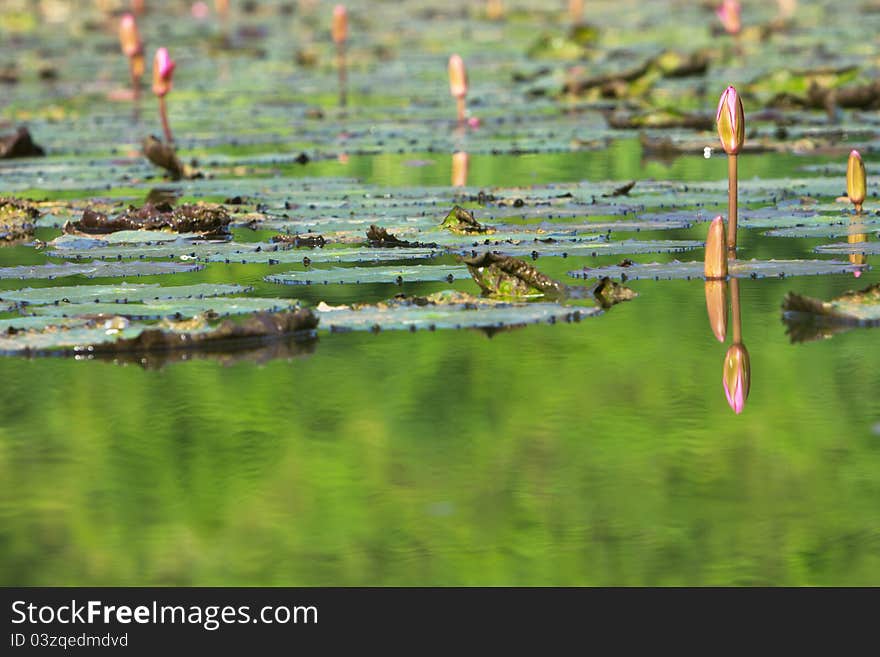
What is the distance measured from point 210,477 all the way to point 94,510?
1.13ft

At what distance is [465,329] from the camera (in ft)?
21.3

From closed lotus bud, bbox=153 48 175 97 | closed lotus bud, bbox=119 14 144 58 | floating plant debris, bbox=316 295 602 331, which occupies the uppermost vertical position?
closed lotus bud, bbox=119 14 144 58

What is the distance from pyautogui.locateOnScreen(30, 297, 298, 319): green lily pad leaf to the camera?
21.6 ft

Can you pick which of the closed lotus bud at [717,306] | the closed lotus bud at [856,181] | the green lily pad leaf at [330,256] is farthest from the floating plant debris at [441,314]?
the closed lotus bud at [856,181]

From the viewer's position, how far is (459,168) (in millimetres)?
12070

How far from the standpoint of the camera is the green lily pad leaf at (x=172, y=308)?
6.59 meters

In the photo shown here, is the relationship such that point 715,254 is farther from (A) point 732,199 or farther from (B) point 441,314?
(B) point 441,314

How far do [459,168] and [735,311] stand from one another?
18.2 feet

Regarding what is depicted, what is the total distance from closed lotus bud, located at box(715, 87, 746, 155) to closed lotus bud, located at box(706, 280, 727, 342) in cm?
57

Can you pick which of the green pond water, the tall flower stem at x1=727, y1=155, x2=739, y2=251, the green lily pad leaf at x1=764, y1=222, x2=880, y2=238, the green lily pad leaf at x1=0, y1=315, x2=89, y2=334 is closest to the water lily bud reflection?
the green lily pad leaf at x1=764, y1=222, x2=880, y2=238

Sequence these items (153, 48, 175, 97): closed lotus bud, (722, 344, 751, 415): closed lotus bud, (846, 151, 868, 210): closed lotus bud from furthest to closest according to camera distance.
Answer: (153, 48, 175, 97): closed lotus bud
(846, 151, 868, 210): closed lotus bud
(722, 344, 751, 415): closed lotus bud

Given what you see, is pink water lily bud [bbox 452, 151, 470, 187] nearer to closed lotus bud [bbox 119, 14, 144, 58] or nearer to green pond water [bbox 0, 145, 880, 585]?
closed lotus bud [bbox 119, 14, 144, 58]

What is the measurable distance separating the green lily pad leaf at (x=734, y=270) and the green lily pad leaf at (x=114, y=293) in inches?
51.8
